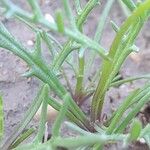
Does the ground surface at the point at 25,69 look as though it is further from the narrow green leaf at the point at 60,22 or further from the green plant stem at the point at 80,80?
the narrow green leaf at the point at 60,22

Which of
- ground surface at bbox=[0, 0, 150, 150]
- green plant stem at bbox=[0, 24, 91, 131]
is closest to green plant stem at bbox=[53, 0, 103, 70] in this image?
green plant stem at bbox=[0, 24, 91, 131]

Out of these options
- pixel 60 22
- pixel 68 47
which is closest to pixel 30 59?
pixel 68 47

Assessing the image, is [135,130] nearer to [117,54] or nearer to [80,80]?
[117,54]

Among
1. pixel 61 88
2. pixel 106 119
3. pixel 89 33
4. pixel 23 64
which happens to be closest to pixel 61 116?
pixel 61 88

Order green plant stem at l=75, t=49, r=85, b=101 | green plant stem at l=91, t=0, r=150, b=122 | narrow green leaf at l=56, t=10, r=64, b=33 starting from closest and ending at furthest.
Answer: narrow green leaf at l=56, t=10, r=64, b=33, green plant stem at l=91, t=0, r=150, b=122, green plant stem at l=75, t=49, r=85, b=101

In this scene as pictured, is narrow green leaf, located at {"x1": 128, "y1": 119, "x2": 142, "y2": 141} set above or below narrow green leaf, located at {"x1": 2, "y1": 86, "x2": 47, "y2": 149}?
below

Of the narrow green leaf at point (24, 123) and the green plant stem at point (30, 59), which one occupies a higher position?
the green plant stem at point (30, 59)

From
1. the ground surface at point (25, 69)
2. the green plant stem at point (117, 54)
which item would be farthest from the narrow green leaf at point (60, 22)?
the ground surface at point (25, 69)

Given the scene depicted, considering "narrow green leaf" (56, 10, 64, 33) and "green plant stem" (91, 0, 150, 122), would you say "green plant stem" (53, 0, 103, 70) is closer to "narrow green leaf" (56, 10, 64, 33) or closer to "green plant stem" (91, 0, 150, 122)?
"green plant stem" (91, 0, 150, 122)
